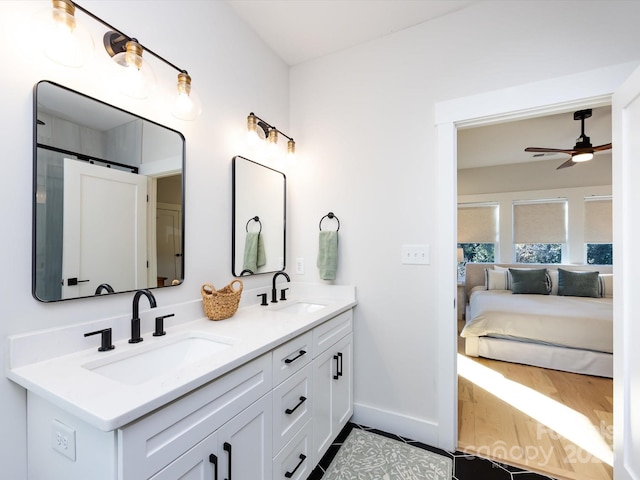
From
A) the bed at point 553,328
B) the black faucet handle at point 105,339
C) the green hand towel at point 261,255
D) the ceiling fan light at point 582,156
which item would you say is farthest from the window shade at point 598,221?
the black faucet handle at point 105,339

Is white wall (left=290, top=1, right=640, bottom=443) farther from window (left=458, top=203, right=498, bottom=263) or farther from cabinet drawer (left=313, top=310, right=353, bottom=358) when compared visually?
window (left=458, top=203, right=498, bottom=263)

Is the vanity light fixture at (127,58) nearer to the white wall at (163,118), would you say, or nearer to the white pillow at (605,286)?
the white wall at (163,118)

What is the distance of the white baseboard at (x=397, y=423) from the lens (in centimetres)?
185

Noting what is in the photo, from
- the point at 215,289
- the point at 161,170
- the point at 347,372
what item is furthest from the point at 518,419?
the point at 161,170

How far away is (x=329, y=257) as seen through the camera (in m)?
2.09

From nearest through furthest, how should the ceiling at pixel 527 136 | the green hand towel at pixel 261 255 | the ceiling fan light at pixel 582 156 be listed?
1. the green hand towel at pixel 261 255
2. the ceiling fan light at pixel 582 156
3. the ceiling at pixel 527 136

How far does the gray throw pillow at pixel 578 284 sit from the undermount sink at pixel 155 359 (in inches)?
178

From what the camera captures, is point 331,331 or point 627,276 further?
point 331,331

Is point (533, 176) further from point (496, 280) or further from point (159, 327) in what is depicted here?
point (159, 327)

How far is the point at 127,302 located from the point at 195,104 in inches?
36.1

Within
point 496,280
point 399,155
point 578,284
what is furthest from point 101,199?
point 578,284

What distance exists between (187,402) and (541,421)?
7.98 feet

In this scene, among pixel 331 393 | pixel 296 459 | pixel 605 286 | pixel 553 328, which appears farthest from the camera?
pixel 605 286

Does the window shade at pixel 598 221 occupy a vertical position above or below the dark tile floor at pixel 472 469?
above
